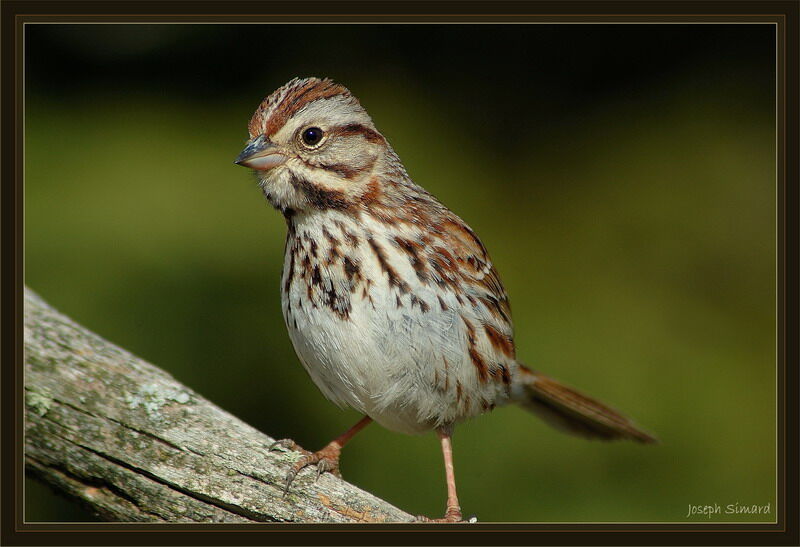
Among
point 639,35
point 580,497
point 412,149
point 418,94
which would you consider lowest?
point 580,497

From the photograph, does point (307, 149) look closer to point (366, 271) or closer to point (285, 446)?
point (366, 271)

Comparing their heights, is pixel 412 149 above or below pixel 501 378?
above

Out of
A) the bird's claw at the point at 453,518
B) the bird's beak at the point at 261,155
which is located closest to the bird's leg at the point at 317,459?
the bird's claw at the point at 453,518

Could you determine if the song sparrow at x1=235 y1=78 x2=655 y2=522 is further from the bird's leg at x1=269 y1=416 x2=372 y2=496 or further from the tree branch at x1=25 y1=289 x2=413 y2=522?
the tree branch at x1=25 y1=289 x2=413 y2=522

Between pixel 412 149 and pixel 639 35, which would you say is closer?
pixel 412 149

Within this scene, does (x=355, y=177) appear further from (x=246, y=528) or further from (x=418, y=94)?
(x=418, y=94)

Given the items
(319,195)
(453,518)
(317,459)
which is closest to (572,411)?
(453,518)

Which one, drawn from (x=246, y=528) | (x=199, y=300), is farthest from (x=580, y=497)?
(x=199, y=300)
